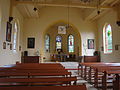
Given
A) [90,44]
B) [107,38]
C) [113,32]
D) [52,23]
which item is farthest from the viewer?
[90,44]

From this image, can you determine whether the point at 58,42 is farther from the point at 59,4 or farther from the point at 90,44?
the point at 59,4

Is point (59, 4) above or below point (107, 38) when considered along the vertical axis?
above

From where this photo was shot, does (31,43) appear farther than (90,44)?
No

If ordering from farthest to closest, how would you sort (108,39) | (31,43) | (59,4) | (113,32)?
(31,43)
(108,39)
(113,32)
(59,4)

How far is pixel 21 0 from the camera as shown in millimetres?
7793

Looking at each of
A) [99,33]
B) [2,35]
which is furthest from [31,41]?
[99,33]

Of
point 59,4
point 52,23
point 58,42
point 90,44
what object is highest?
point 59,4

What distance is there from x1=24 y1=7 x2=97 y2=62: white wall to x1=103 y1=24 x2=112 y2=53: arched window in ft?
3.98

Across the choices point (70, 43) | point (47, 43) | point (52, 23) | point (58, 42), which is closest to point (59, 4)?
point (52, 23)

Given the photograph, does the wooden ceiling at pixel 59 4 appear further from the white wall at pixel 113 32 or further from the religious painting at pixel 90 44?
the religious painting at pixel 90 44

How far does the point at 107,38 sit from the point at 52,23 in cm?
496

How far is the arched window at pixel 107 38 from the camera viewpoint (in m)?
9.76

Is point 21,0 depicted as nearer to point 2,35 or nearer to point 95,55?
point 2,35

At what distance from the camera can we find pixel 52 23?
11.2 m
